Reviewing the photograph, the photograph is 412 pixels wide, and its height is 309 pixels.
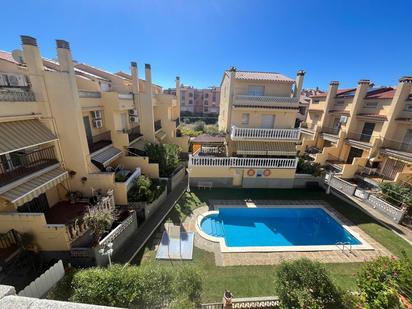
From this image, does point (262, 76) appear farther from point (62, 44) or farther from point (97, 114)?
point (62, 44)

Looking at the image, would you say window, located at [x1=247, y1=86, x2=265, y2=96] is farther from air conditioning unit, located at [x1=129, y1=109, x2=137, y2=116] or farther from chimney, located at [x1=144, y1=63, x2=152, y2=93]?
air conditioning unit, located at [x1=129, y1=109, x2=137, y2=116]

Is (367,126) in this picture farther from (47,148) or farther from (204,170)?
(47,148)

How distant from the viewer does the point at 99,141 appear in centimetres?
1872

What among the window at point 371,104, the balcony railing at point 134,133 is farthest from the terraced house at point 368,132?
the balcony railing at point 134,133

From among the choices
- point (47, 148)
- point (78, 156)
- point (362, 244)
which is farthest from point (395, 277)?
point (47, 148)

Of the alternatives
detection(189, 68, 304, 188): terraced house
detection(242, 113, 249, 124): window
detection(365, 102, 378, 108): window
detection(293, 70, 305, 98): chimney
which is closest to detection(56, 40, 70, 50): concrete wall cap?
detection(189, 68, 304, 188): terraced house

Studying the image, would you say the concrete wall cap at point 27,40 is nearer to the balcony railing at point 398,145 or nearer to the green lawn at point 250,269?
the green lawn at point 250,269

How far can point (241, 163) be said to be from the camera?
22531 mm

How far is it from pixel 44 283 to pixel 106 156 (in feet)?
34.2

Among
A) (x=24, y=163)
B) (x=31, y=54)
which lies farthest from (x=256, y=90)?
(x=24, y=163)

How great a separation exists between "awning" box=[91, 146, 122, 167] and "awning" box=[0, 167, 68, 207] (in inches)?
102

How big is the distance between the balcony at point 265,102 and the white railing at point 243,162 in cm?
673

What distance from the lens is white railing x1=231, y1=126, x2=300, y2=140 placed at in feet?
72.8

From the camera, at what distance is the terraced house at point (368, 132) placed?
76.9 feet
